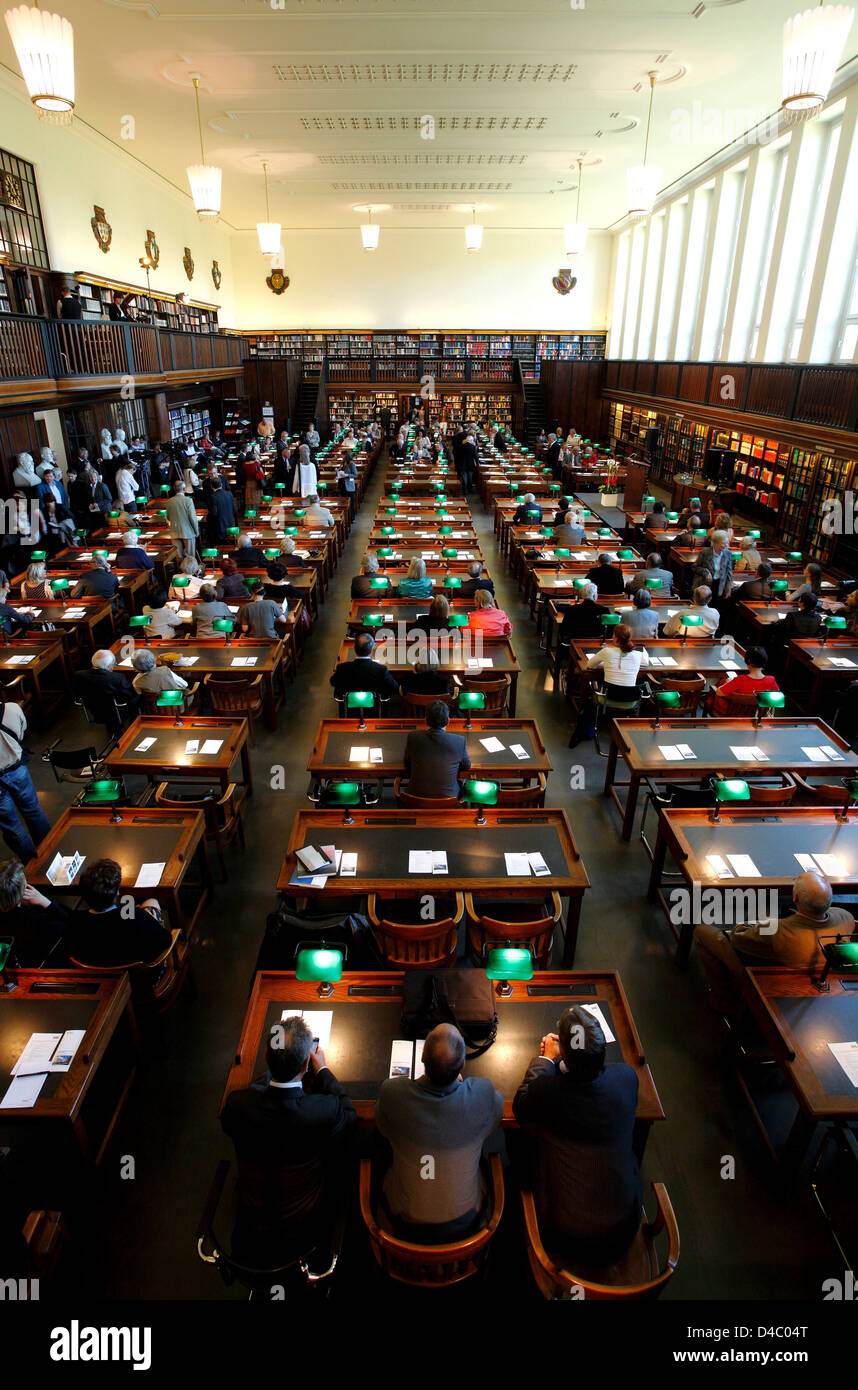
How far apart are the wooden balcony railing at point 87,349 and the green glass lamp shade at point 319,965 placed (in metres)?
9.37

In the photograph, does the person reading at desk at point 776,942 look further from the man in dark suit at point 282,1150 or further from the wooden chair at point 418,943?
the man in dark suit at point 282,1150

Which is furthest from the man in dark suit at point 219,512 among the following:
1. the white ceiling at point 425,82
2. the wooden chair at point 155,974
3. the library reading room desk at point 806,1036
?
the library reading room desk at point 806,1036

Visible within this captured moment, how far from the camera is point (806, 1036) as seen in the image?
10.8 feet

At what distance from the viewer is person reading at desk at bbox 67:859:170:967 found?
358 cm

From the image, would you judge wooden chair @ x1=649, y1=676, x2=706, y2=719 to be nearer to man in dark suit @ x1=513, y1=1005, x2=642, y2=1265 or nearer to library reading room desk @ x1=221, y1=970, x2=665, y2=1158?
library reading room desk @ x1=221, y1=970, x2=665, y2=1158

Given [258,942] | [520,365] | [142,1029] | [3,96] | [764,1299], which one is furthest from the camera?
[520,365]

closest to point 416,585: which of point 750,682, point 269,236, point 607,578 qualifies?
point 607,578

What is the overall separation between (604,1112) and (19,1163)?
2954 millimetres

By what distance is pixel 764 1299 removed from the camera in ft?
9.92

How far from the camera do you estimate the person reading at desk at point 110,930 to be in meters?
3.58

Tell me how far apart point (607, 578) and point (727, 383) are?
8.97m

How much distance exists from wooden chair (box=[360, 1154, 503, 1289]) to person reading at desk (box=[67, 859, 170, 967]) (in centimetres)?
164
